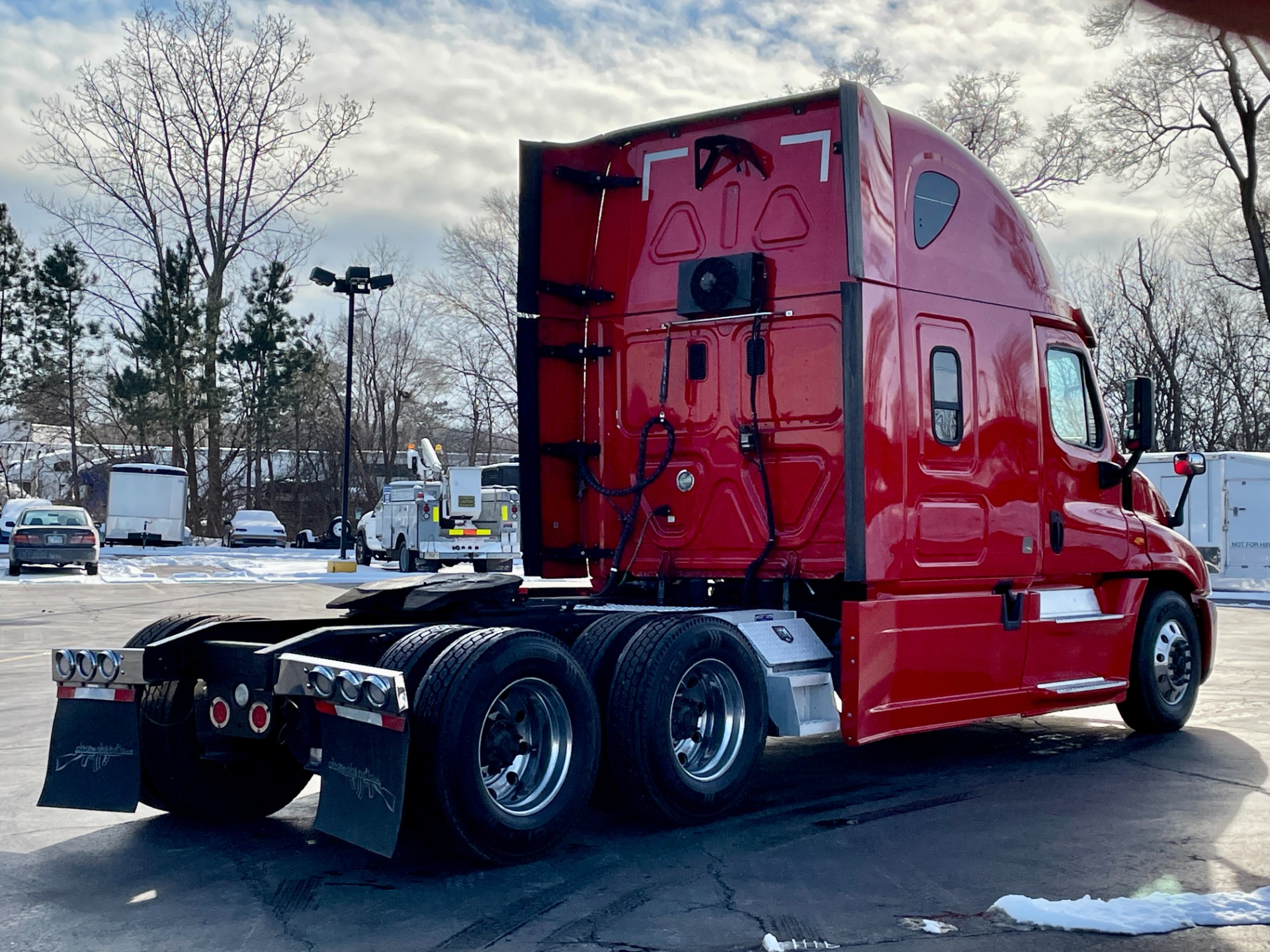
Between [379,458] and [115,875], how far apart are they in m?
55.0

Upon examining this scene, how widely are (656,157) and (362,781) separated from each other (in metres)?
4.47

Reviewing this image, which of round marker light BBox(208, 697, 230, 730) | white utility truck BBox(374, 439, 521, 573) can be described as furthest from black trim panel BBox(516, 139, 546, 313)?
white utility truck BBox(374, 439, 521, 573)

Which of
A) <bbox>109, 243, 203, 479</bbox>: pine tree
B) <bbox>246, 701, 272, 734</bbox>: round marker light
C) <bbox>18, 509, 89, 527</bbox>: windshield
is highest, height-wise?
<bbox>109, 243, 203, 479</bbox>: pine tree

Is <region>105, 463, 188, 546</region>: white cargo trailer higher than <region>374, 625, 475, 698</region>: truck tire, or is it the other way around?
<region>105, 463, 188, 546</region>: white cargo trailer

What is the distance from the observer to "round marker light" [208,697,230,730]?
18.1 ft

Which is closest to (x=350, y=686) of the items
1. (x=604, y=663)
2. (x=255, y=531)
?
(x=604, y=663)

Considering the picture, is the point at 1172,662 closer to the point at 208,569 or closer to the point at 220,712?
the point at 220,712

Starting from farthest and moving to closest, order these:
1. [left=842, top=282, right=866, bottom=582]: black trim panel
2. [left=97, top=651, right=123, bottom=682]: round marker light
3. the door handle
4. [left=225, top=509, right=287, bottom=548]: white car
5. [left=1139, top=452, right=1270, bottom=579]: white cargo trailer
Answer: [left=225, top=509, right=287, bottom=548]: white car → [left=1139, top=452, right=1270, bottom=579]: white cargo trailer → the door handle → [left=842, top=282, right=866, bottom=582]: black trim panel → [left=97, top=651, right=123, bottom=682]: round marker light

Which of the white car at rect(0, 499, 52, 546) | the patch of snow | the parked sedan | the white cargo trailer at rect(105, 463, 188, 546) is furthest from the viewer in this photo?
the white car at rect(0, 499, 52, 546)

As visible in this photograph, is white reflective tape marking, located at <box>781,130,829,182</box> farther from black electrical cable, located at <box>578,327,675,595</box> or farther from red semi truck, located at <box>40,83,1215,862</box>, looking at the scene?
black electrical cable, located at <box>578,327,675,595</box>

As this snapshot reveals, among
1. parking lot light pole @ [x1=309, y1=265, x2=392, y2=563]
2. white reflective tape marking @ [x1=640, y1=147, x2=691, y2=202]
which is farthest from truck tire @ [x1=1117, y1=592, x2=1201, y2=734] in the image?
parking lot light pole @ [x1=309, y1=265, x2=392, y2=563]

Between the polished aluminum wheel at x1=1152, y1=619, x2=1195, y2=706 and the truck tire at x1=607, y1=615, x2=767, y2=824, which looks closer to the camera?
the truck tire at x1=607, y1=615, x2=767, y2=824

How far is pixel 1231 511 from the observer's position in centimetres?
2491

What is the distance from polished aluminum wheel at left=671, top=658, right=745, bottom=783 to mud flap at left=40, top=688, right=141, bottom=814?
2.44 meters
